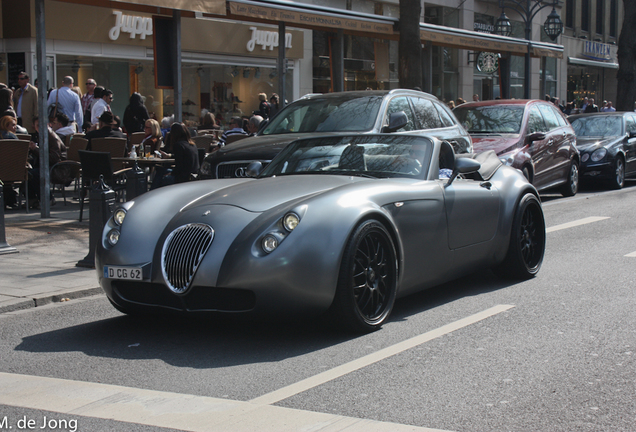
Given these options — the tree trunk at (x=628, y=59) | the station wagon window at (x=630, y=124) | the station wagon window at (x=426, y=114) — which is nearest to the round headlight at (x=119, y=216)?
the station wagon window at (x=426, y=114)

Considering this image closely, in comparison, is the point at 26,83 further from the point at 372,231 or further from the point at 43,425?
the point at 43,425

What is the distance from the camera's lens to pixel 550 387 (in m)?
4.22

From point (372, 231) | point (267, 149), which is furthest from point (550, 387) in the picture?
point (267, 149)

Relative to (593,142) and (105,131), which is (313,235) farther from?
(593,142)

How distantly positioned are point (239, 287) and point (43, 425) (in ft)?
4.88

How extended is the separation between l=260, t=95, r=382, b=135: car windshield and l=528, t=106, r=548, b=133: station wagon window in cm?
432

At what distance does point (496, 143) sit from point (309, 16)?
3778 millimetres

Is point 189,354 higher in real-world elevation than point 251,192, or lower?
lower

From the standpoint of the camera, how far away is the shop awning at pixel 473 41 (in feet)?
57.6

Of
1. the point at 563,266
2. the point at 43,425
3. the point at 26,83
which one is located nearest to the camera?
the point at 43,425

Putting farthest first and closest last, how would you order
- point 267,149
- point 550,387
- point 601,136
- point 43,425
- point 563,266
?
point 601,136 < point 267,149 < point 563,266 < point 550,387 < point 43,425

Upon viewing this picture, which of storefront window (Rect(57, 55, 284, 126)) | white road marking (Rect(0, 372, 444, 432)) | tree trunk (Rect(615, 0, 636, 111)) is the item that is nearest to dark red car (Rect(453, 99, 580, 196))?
storefront window (Rect(57, 55, 284, 126))

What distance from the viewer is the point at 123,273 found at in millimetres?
5289

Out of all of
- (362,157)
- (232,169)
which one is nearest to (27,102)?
(232,169)
